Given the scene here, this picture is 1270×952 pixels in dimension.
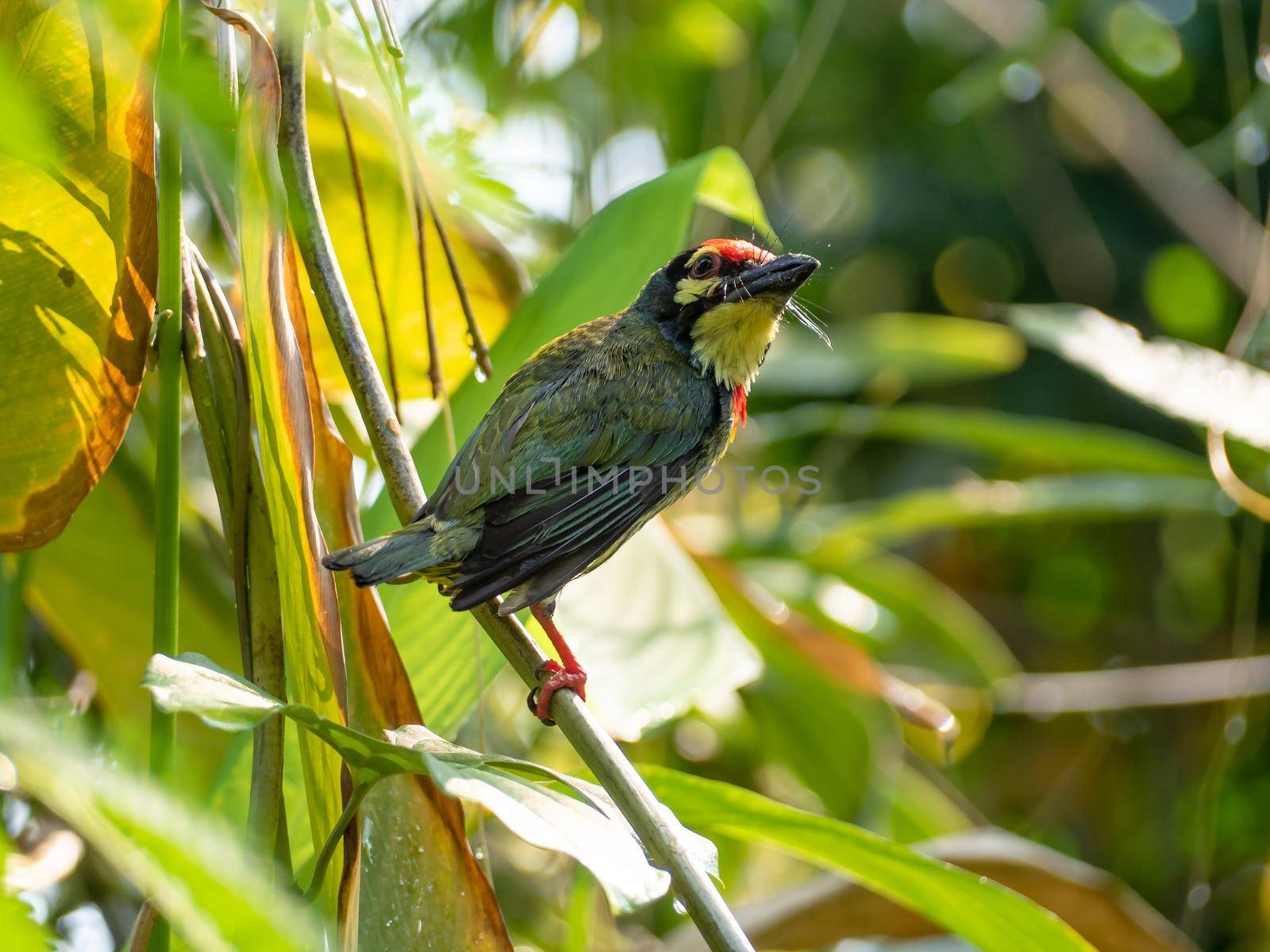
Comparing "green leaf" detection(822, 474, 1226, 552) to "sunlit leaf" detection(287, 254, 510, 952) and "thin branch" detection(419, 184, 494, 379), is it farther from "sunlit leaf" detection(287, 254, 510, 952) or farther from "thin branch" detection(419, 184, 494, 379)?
"sunlit leaf" detection(287, 254, 510, 952)

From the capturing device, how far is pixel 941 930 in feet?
7.30

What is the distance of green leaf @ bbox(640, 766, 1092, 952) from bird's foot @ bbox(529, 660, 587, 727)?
280 millimetres

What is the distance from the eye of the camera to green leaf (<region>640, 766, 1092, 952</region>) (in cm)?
155

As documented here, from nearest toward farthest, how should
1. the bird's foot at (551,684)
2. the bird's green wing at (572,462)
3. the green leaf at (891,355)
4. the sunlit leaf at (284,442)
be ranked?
the sunlit leaf at (284,442)
the bird's foot at (551,684)
the bird's green wing at (572,462)
the green leaf at (891,355)

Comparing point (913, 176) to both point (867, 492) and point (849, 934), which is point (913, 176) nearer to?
point (867, 492)

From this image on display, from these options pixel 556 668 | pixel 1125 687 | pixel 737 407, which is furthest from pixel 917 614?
pixel 556 668

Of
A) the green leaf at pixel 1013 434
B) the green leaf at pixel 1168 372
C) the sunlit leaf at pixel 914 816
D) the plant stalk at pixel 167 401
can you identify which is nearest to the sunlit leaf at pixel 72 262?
the plant stalk at pixel 167 401

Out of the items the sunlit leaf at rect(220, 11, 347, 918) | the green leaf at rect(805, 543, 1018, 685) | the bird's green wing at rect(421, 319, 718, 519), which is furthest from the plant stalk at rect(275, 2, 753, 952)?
the green leaf at rect(805, 543, 1018, 685)

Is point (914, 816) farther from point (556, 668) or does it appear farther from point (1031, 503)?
point (556, 668)

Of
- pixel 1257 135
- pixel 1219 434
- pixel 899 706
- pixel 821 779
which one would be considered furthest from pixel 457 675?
pixel 1257 135

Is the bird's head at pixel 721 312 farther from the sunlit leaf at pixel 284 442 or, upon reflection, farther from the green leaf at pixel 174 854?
the green leaf at pixel 174 854

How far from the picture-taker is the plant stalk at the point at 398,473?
1190mm

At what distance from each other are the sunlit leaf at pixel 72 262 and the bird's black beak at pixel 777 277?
1117mm

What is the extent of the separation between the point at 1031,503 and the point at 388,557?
2385 mm
